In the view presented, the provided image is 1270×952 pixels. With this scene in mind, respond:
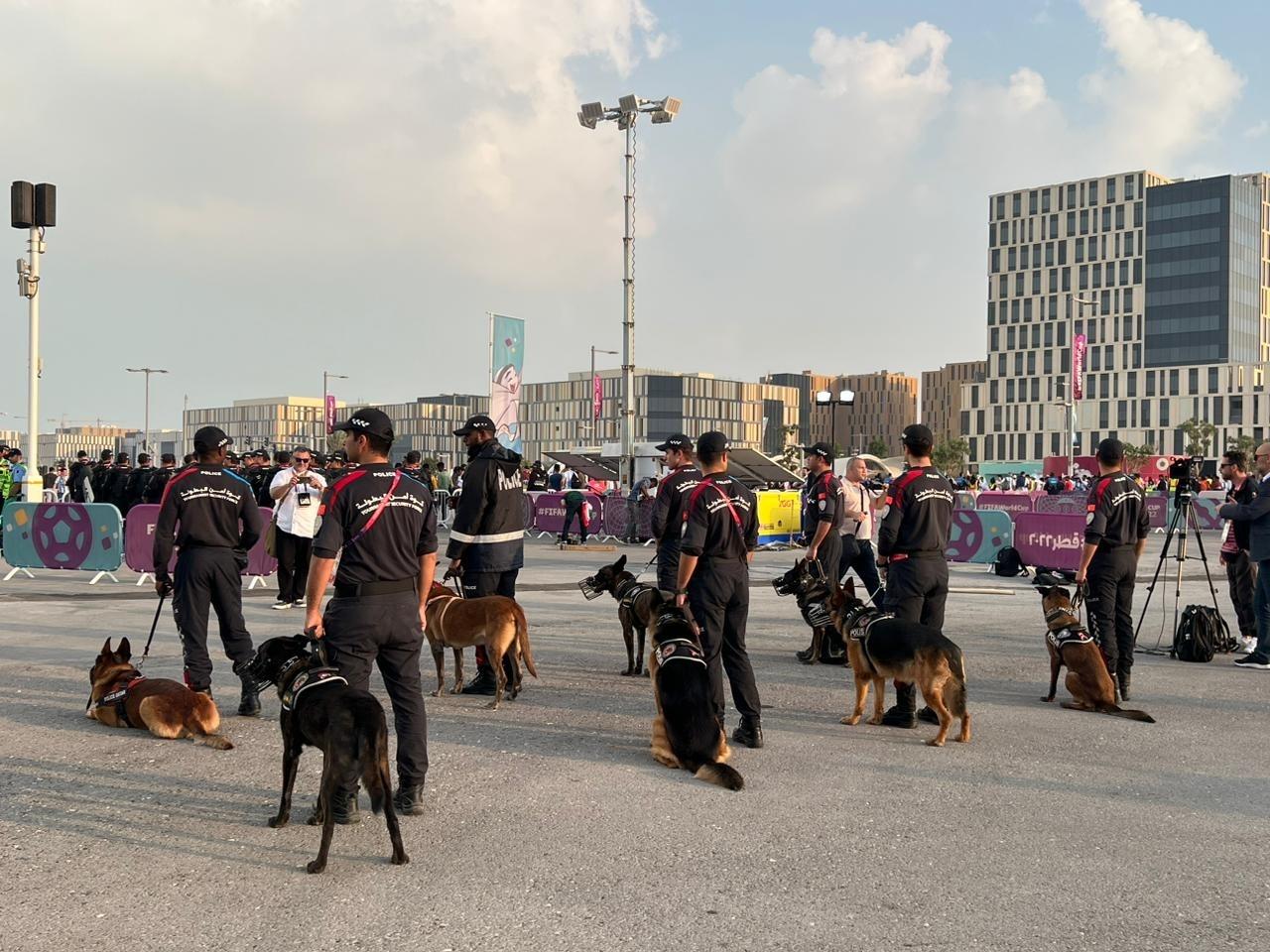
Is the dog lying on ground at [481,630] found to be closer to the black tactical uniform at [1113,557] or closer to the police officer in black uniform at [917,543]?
the police officer in black uniform at [917,543]

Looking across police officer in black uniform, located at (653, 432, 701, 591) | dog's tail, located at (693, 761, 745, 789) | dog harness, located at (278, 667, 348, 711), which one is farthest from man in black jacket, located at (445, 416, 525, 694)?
dog harness, located at (278, 667, 348, 711)

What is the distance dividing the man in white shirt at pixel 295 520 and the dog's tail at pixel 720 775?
7253mm

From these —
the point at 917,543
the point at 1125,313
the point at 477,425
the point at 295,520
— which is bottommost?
the point at 295,520

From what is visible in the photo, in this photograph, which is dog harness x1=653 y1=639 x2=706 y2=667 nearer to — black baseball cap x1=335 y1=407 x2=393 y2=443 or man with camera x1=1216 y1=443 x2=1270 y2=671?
black baseball cap x1=335 y1=407 x2=393 y2=443

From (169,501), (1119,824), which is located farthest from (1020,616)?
(169,501)

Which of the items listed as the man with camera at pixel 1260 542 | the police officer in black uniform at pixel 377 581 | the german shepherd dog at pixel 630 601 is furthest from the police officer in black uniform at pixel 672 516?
the man with camera at pixel 1260 542

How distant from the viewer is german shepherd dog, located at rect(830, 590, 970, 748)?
22.2ft

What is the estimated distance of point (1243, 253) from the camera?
4525 inches

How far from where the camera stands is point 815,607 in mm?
8656

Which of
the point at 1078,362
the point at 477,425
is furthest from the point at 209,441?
the point at 1078,362

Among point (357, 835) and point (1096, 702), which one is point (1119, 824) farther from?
point (357, 835)

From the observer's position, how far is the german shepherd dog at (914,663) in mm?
6773

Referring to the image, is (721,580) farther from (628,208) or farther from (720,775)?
(628,208)

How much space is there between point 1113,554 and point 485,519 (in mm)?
4667
